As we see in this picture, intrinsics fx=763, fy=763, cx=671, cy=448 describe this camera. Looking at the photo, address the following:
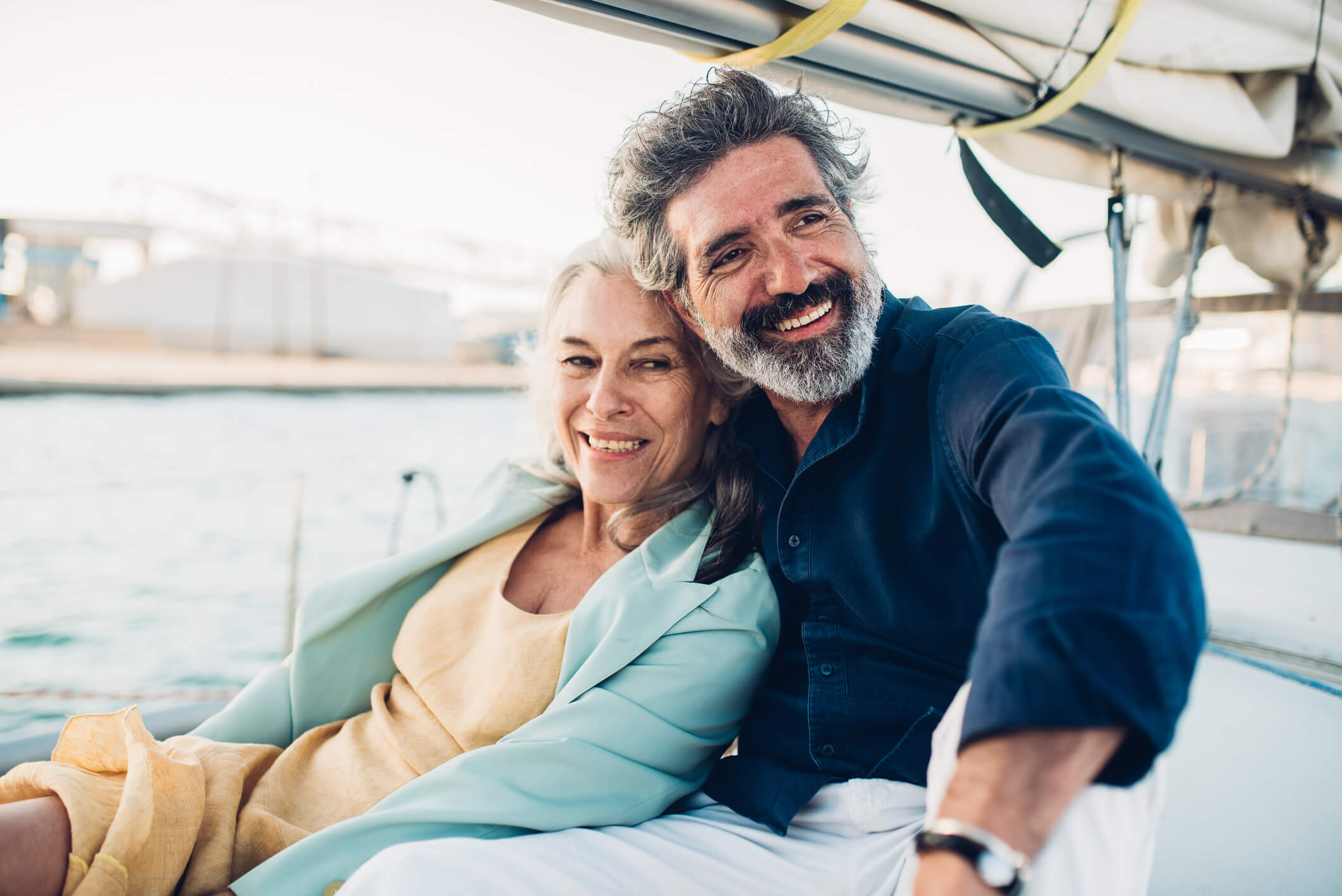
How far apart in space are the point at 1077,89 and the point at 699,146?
31.7 inches

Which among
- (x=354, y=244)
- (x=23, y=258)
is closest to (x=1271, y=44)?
(x=23, y=258)

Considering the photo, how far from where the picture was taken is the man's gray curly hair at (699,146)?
1469mm

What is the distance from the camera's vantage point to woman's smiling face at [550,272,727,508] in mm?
1651

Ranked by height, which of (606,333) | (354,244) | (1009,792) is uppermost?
(354,244)

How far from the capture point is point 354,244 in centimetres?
5006

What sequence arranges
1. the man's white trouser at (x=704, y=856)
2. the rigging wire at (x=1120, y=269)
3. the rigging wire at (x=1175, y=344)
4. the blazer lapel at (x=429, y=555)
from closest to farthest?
the man's white trouser at (x=704, y=856)
the blazer lapel at (x=429, y=555)
the rigging wire at (x=1120, y=269)
the rigging wire at (x=1175, y=344)

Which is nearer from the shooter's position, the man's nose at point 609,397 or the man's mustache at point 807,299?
the man's mustache at point 807,299

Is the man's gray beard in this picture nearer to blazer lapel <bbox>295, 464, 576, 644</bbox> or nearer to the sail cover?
the sail cover

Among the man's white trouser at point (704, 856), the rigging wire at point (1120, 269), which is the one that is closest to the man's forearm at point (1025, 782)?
the man's white trouser at point (704, 856)

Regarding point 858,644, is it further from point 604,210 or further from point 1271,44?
point 1271,44

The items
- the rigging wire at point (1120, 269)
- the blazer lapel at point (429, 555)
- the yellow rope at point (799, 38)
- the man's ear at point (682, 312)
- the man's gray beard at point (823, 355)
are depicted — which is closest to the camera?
the yellow rope at point (799, 38)

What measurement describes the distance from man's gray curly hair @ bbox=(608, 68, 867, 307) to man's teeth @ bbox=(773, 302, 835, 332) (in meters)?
0.26

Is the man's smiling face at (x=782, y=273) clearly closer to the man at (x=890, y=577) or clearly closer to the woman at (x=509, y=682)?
the man at (x=890, y=577)

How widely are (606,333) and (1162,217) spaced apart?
2062mm
